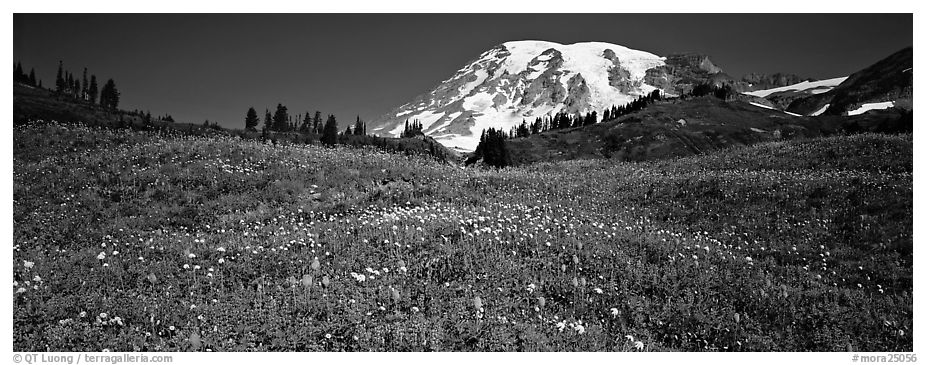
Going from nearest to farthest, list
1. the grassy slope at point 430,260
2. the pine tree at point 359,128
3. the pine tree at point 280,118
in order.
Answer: the grassy slope at point 430,260 → the pine tree at point 280,118 → the pine tree at point 359,128

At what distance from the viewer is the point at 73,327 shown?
594cm

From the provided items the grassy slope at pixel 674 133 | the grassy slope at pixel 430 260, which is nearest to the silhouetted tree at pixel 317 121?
the grassy slope at pixel 674 133

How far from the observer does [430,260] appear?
8477 mm

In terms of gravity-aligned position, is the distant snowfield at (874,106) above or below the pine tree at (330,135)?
above

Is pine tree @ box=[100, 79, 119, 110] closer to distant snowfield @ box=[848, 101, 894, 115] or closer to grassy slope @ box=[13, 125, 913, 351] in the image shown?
grassy slope @ box=[13, 125, 913, 351]

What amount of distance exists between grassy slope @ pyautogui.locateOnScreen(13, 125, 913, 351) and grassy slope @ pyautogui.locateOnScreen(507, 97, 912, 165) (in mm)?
81469

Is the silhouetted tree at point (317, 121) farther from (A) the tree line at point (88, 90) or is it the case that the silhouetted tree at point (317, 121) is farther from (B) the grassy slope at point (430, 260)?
(B) the grassy slope at point (430, 260)

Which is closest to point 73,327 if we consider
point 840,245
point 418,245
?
point 418,245

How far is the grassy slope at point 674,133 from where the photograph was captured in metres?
102

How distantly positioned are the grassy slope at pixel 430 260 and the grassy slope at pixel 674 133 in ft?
267

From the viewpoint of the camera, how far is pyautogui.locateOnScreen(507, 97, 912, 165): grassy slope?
10150 cm

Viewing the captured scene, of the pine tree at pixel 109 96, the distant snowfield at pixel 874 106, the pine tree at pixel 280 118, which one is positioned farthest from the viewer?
the distant snowfield at pixel 874 106

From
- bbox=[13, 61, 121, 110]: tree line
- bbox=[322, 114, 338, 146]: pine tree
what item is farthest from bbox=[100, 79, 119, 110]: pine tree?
bbox=[322, 114, 338, 146]: pine tree

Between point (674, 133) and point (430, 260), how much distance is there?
375ft
